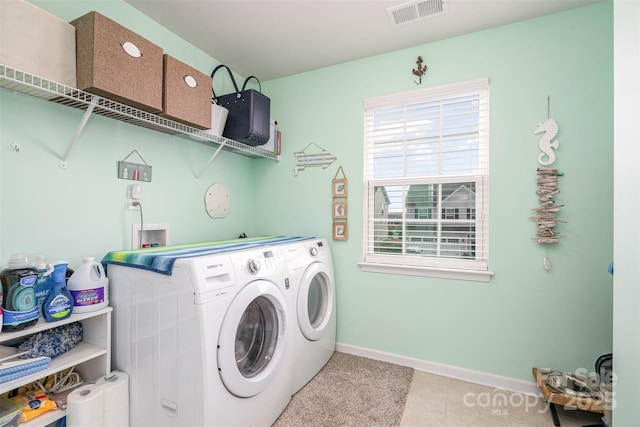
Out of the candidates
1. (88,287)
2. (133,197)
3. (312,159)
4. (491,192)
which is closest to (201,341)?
(88,287)

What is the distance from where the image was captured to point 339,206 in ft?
8.35

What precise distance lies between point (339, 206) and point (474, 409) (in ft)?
5.42

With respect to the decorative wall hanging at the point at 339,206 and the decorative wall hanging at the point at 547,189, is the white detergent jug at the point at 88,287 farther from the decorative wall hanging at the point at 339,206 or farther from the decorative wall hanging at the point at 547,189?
the decorative wall hanging at the point at 547,189

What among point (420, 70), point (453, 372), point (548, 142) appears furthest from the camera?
point (420, 70)

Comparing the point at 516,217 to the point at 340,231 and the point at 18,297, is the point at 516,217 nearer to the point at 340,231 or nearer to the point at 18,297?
the point at 340,231

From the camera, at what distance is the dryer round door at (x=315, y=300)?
1.95 metres

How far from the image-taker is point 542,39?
76.4 inches

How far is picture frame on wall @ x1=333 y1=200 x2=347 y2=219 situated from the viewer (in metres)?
2.53

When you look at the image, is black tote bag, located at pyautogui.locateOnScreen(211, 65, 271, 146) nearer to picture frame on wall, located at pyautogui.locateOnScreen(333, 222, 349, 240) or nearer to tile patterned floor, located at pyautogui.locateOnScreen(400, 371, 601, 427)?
picture frame on wall, located at pyautogui.locateOnScreen(333, 222, 349, 240)

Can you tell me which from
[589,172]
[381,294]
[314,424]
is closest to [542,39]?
[589,172]

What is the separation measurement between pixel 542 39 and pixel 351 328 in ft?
8.18

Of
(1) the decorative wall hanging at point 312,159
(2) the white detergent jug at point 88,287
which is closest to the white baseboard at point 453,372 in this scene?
(1) the decorative wall hanging at point 312,159

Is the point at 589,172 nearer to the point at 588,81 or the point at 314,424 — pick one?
the point at 588,81

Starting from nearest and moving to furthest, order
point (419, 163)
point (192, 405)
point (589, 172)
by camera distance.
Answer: point (192, 405) → point (589, 172) → point (419, 163)
